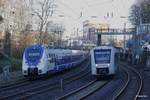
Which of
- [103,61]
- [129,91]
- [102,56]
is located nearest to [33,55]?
[102,56]

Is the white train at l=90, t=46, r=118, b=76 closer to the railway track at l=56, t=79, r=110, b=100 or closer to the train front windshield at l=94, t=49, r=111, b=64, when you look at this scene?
the train front windshield at l=94, t=49, r=111, b=64

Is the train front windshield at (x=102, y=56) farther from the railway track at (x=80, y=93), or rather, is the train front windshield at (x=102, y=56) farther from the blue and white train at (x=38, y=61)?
the railway track at (x=80, y=93)

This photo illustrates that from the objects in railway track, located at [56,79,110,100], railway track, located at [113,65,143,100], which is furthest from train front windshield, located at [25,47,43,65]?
railway track, located at [56,79,110,100]

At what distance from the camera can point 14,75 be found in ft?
164

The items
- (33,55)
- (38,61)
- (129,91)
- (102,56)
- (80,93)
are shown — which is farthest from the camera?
(33,55)

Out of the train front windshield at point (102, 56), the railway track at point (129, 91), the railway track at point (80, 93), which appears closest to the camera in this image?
the railway track at point (80, 93)

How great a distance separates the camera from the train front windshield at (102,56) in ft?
148

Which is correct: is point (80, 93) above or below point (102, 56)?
below

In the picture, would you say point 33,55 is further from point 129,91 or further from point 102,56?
point 129,91

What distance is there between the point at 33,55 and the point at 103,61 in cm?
644

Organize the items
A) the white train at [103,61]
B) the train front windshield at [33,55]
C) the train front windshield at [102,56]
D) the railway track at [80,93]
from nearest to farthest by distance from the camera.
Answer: the railway track at [80,93] → the white train at [103,61] → the train front windshield at [102,56] → the train front windshield at [33,55]

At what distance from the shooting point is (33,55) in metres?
46.1

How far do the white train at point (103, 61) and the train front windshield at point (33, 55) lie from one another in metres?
4.93

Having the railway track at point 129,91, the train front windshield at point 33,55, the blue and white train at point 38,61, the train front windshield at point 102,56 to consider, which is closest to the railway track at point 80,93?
the railway track at point 129,91
